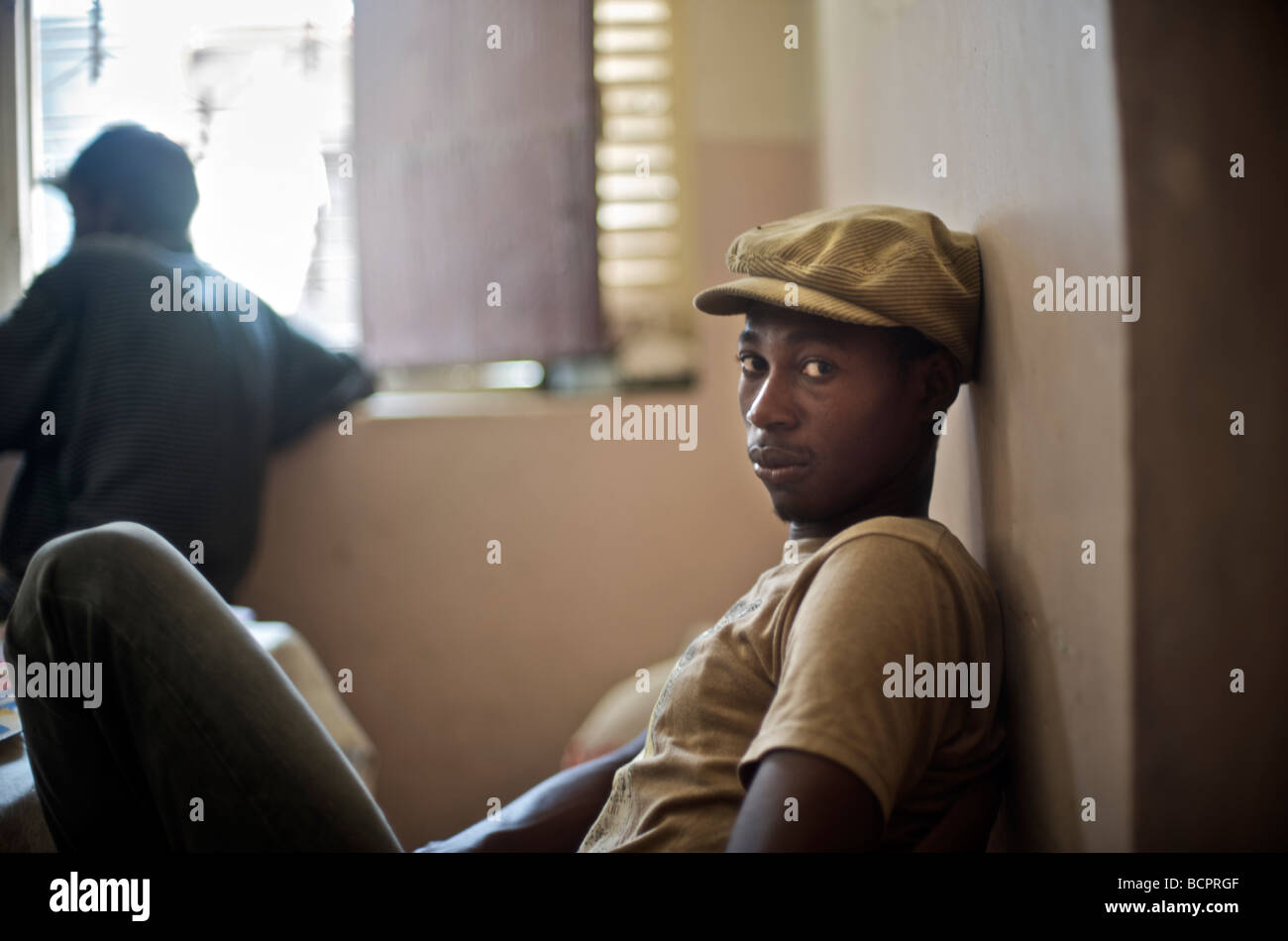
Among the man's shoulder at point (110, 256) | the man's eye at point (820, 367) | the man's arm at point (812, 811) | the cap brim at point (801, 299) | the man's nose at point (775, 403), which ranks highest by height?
the man's shoulder at point (110, 256)

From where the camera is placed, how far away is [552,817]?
1032mm

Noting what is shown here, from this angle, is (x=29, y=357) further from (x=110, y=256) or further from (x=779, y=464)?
(x=779, y=464)

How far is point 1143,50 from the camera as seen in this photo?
23.7 inches

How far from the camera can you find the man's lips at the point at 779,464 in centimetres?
84

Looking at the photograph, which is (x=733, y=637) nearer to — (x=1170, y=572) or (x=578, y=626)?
(x=1170, y=572)

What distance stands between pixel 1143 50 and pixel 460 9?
5.99 ft

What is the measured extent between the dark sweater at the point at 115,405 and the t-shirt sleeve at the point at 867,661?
4.44 ft

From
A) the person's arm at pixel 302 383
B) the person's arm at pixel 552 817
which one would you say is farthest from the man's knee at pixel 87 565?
the person's arm at pixel 302 383

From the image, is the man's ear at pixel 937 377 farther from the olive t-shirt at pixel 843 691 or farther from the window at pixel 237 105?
the window at pixel 237 105

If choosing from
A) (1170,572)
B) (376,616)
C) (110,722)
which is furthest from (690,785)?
(376,616)

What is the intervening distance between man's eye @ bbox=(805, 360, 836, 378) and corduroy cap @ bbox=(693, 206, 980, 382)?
0.14ft

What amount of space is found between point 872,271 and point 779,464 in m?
0.19

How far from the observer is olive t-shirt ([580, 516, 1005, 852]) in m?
0.65

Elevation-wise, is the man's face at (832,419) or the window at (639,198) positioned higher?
the window at (639,198)
